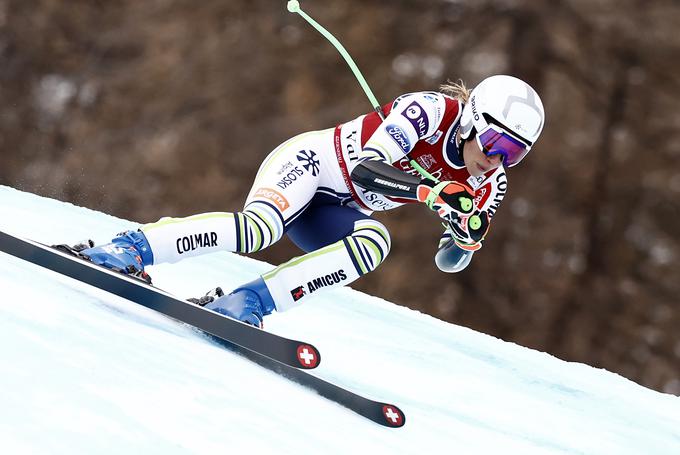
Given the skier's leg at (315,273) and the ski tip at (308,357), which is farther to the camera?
the skier's leg at (315,273)

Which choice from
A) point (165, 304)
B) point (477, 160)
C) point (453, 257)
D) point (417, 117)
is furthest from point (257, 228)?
point (453, 257)

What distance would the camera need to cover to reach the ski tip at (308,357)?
2.48 meters

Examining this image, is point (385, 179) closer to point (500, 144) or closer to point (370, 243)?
point (370, 243)

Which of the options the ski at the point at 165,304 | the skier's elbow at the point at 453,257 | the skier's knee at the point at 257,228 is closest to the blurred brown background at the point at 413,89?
the skier's elbow at the point at 453,257

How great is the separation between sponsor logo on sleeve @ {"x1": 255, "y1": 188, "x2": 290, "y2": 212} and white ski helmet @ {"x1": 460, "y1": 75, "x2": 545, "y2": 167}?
0.65 metres

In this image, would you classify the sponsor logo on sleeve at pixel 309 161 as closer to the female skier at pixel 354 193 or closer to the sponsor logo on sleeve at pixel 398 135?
the female skier at pixel 354 193

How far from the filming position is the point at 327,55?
813cm

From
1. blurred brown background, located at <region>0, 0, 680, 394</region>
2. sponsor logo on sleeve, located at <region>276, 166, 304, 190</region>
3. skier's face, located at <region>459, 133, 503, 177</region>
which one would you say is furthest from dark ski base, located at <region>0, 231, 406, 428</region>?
blurred brown background, located at <region>0, 0, 680, 394</region>

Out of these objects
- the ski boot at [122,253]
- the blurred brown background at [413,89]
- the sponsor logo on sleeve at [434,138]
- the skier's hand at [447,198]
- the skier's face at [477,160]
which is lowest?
the ski boot at [122,253]

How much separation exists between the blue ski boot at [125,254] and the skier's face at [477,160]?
111cm

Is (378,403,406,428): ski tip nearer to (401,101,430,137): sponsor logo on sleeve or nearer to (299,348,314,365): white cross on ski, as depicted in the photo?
(299,348,314,365): white cross on ski

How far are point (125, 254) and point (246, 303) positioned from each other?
0.41 meters

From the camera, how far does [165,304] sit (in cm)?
263

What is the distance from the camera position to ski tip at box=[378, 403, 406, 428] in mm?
2619
